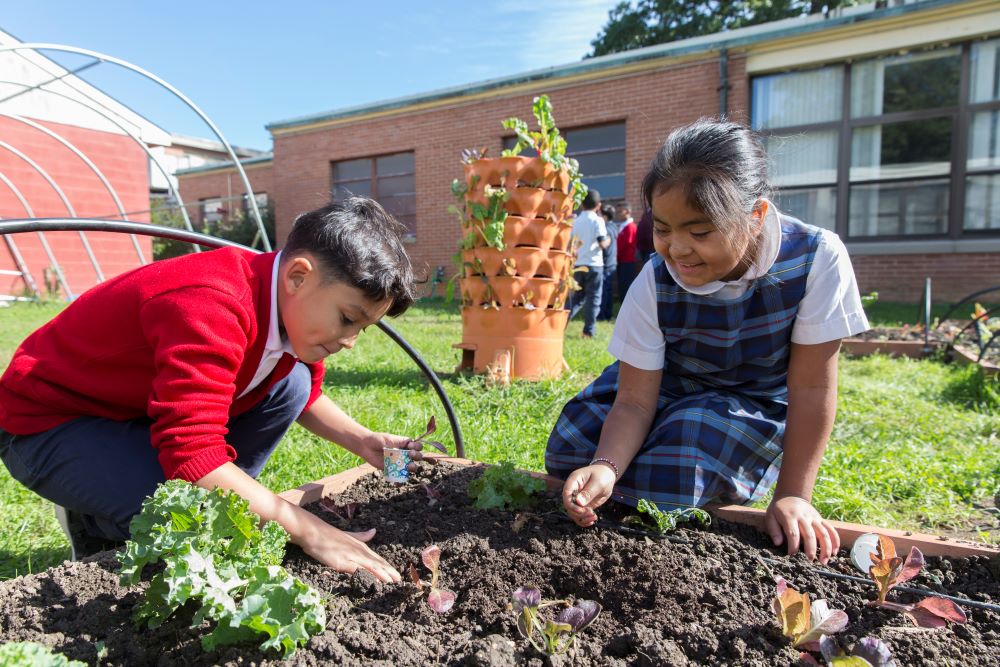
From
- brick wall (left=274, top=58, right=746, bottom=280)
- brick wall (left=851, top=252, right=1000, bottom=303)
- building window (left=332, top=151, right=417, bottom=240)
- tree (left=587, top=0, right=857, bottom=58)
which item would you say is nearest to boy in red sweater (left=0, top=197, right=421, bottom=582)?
brick wall (left=274, top=58, right=746, bottom=280)

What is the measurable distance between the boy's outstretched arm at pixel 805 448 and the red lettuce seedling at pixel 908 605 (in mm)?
167

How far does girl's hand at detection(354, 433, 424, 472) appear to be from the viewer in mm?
1961

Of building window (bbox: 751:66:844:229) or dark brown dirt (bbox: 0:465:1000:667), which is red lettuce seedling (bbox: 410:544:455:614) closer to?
dark brown dirt (bbox: 0:465:1000:667)

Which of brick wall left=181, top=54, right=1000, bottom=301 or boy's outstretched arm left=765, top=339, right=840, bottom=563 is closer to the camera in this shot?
boy's outstretched arm left=765, top=339, right=840, bottom=563

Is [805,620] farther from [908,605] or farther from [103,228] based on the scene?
[103,228]

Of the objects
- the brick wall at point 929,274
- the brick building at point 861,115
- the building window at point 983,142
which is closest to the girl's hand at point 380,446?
the brick building at point 861,115

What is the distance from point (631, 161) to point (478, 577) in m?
9.84

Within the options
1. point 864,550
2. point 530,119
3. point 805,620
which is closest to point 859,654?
point 805,620

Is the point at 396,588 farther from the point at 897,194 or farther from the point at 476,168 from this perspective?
the point at 897,194

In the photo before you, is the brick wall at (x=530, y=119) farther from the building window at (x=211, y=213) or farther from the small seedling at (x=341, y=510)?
the small seedling at (x=341, y=510)

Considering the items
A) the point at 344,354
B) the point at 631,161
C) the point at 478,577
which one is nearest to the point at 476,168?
the point at 344,354

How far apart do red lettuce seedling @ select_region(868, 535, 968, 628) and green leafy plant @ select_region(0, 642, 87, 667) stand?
137 cm

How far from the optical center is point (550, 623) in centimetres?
111

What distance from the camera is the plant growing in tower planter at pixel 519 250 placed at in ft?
13.0
